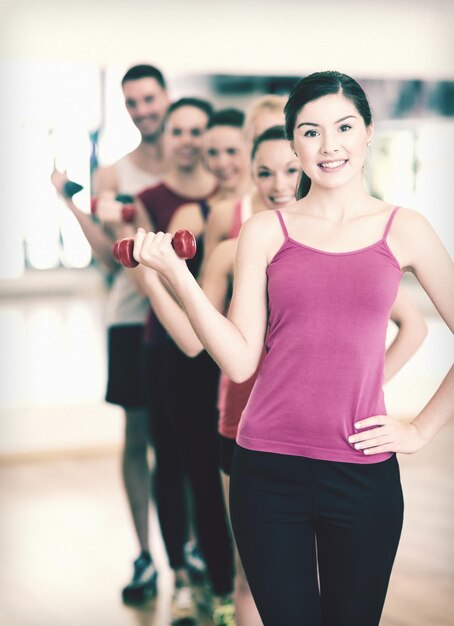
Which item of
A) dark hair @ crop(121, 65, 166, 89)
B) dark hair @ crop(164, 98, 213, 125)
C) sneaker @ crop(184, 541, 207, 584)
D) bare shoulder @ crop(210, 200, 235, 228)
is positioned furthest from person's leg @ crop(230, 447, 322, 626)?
dark hair @ crop(121, 65, 166, 89)

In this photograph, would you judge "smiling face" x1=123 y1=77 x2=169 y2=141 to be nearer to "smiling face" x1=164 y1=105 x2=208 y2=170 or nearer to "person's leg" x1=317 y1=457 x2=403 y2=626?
"smiling face" x1=164 y1=105 x2=208 y2=170

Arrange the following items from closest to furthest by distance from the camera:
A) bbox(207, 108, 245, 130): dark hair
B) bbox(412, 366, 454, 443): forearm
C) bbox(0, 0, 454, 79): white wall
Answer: bbox(412, 366, 454, 443): forearm, bbox(207, 108, 245, 130): dark hair, bbox(0, 0, 454, 79): white wall

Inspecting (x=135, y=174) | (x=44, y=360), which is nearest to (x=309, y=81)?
(x=135, y=174)

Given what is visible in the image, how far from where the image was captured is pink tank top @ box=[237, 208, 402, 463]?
1.56 meters

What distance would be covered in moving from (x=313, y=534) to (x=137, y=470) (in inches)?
71.0

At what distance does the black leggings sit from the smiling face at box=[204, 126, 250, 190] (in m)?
1.59

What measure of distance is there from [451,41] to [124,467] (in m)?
3.59

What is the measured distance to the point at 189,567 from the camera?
330 cm

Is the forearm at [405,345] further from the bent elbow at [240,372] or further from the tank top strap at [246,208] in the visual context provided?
the bent elbow at [240,372]

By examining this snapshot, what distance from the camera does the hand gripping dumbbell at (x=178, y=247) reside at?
1.53m

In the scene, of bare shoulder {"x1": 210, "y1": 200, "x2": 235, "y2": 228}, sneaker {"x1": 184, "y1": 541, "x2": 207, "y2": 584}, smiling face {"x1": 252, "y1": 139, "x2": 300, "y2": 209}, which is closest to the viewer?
smiling face {"x1": 252, "y1": 139, "x2": 300, "y2": 209}

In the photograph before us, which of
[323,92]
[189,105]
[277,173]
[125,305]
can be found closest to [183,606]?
[125,305]

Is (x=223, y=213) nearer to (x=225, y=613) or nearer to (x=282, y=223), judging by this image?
(x=282, y=223)

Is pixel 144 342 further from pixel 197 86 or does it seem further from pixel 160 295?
pixel 197 86
